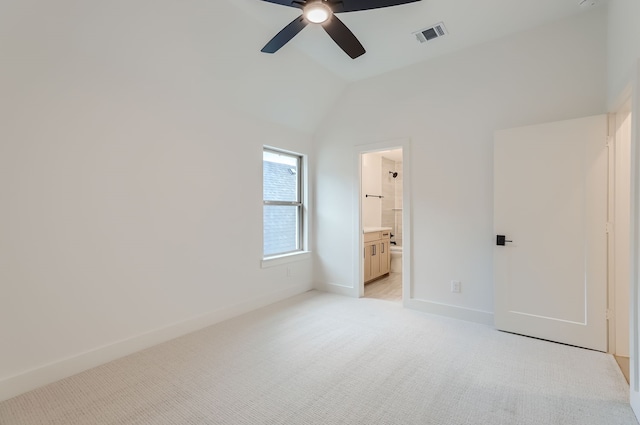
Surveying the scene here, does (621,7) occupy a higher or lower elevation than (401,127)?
higher

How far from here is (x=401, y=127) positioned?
372 cm

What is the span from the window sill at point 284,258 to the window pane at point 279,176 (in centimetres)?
80

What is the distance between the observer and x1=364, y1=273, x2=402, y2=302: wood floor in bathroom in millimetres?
4220

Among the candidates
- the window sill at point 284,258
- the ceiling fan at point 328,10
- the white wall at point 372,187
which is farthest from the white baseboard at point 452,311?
the ceiling fan at point 328,10

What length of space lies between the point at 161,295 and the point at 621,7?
4419mm

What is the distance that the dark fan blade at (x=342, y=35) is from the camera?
7.13 ft

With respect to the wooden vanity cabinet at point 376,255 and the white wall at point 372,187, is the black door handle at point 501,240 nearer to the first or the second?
the wooden vanity cabinet at point 376,255

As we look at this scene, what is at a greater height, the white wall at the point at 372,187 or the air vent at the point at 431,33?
the air vent at the point at 431,33

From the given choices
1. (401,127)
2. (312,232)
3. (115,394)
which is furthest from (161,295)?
(401,127)

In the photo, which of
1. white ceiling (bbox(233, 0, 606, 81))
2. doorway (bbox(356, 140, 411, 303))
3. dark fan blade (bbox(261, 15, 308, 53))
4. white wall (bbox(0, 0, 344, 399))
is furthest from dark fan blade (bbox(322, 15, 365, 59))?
doorway (bbox(356, 140, 411, 303))

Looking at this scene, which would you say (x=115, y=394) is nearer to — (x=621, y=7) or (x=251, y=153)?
(x=251, y=153)

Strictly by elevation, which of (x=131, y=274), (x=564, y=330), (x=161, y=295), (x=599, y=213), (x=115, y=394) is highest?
(x=599, y=213)

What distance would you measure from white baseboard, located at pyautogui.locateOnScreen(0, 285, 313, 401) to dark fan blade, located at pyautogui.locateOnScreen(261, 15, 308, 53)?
107 inches

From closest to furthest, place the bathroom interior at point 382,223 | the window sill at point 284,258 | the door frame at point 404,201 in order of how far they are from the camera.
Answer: the door frame at point 404,201 < the window sill at point 284,258 < the bathroom interior at point 382,223
